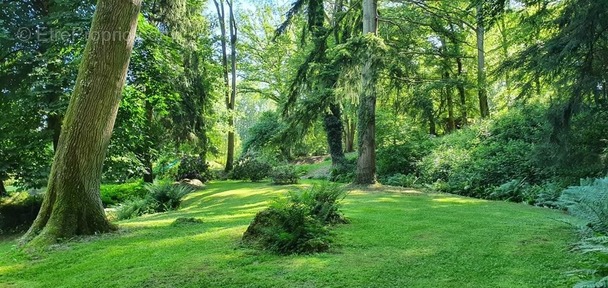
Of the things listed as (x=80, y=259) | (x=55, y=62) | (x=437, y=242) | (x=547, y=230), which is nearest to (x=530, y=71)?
(x=547, y=230)

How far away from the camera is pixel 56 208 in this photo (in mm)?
5227

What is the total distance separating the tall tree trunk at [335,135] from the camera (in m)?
17.6

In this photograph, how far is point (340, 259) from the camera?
149 inches

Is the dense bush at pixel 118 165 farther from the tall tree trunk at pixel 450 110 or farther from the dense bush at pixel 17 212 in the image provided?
the tall tree trunk at pixel 450 110

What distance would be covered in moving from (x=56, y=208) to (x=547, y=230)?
6.20m

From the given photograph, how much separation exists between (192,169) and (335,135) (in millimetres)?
7272

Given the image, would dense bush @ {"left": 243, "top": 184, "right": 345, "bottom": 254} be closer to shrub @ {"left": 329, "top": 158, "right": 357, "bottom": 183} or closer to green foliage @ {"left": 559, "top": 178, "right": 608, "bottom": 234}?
green foliage @ {"left": 559, "top": 178, "right": 608, "bottom": 234}

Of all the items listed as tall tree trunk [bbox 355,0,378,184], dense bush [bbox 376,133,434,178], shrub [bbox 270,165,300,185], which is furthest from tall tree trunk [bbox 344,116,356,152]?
tall tree trunk [bbox 355,0,378,184]

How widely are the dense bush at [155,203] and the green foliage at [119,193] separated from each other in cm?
256

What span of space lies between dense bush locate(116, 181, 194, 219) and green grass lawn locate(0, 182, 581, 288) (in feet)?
15.8

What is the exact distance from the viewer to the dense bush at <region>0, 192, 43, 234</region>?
38.5 ft

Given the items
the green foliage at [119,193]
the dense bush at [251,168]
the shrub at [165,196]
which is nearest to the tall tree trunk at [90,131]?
the shrub at [165,196]

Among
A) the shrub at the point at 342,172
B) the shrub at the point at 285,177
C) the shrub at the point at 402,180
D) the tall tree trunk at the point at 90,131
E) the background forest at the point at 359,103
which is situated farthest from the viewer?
the shrub at the point at 342,172

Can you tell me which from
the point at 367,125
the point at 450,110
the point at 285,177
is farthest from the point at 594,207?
the point at 450,110
